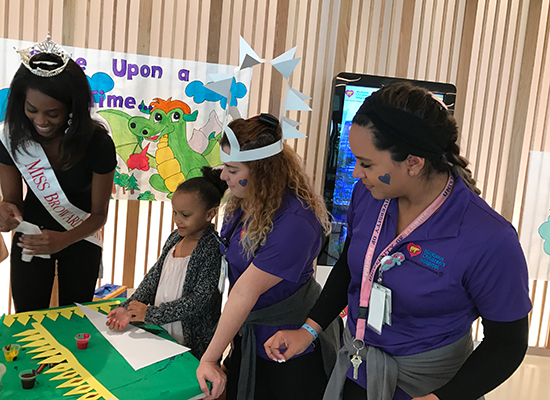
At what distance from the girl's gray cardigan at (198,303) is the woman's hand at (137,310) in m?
0.01

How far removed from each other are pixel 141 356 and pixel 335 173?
5.89 ft

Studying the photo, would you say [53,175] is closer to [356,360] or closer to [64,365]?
[64,365]

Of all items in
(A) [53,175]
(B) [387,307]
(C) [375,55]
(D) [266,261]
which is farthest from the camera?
(C) [375,55]

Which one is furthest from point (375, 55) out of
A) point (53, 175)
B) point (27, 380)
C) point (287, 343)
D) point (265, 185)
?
point (27, 380)

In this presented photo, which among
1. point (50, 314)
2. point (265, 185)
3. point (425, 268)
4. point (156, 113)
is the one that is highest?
point (156, 113)

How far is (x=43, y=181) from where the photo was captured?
1626 mm

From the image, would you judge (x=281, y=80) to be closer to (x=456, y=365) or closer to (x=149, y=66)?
(x=149, y=66)

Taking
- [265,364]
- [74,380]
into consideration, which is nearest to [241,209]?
→ [265,364]

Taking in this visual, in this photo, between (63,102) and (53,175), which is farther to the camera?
(53,175)

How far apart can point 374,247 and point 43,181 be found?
124cm

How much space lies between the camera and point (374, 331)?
116 cm

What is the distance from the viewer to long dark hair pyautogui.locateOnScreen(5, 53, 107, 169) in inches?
59.0

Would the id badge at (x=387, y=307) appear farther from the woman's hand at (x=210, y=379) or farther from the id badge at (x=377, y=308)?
the woman's hand at (x=210, y=379)

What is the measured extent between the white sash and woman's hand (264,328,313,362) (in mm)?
947
